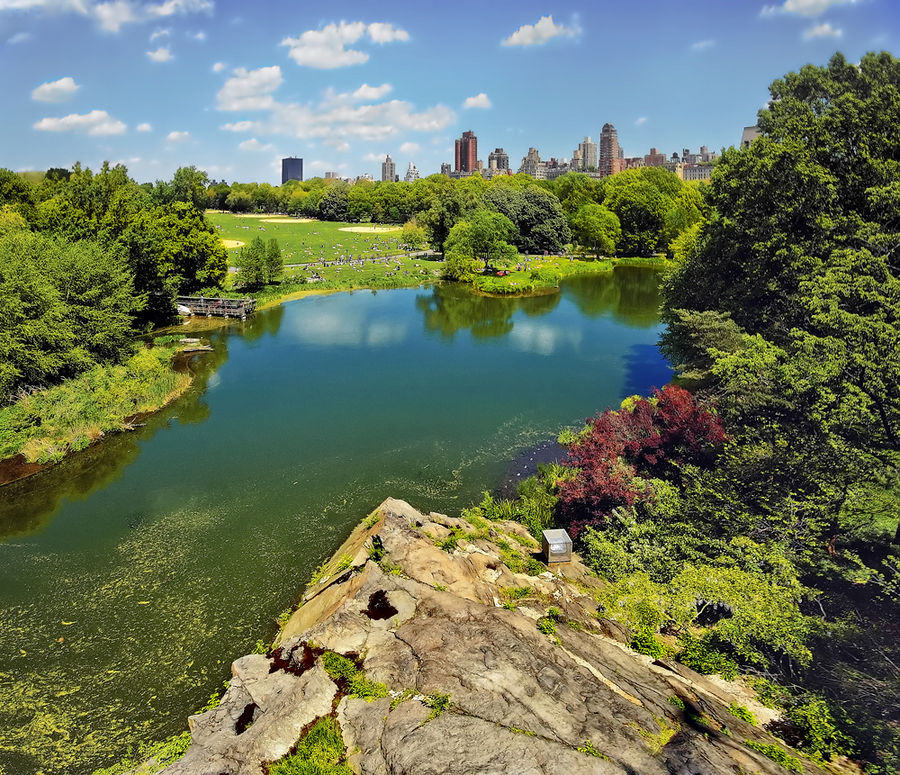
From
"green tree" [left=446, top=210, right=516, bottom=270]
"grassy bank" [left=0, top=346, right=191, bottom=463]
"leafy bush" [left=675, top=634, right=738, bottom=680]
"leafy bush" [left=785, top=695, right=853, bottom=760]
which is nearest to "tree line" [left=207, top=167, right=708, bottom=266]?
"green tree" [left=446, top=210, right=516, bottom=270]

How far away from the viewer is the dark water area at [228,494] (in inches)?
566

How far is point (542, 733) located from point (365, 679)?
351cm

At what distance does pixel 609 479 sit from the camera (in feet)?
61.5

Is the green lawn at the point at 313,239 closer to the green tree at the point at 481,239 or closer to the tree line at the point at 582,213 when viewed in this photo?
the tree line at the point at 582,213

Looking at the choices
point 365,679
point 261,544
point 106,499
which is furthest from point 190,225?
point 365,679

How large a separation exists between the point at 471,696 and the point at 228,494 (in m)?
16.3

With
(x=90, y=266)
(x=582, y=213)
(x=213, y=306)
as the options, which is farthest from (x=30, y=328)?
(x=582, y=213)

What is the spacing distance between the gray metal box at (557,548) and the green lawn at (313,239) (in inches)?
2535

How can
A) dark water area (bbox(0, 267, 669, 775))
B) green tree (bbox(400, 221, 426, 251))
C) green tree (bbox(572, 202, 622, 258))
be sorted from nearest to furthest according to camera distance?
dark water area (bbox(0, 267, 669, 775)) < green tree (bbox(572, 202, 622, 258)) < green tree (bbox(400, 221, 426, 251))

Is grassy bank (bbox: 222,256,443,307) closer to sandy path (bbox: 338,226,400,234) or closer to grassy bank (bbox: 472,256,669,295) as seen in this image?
grassy bank (bbox: 472,256,669,295)

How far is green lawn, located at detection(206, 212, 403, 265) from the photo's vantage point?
82375 mm

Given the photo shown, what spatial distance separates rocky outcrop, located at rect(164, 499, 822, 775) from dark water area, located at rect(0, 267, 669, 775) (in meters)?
4.17

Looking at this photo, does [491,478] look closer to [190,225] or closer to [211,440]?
[211,440]

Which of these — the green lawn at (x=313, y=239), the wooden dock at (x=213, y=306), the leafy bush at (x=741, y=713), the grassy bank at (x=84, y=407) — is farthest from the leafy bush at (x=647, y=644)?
the green lawn at (x=313, y=239)
